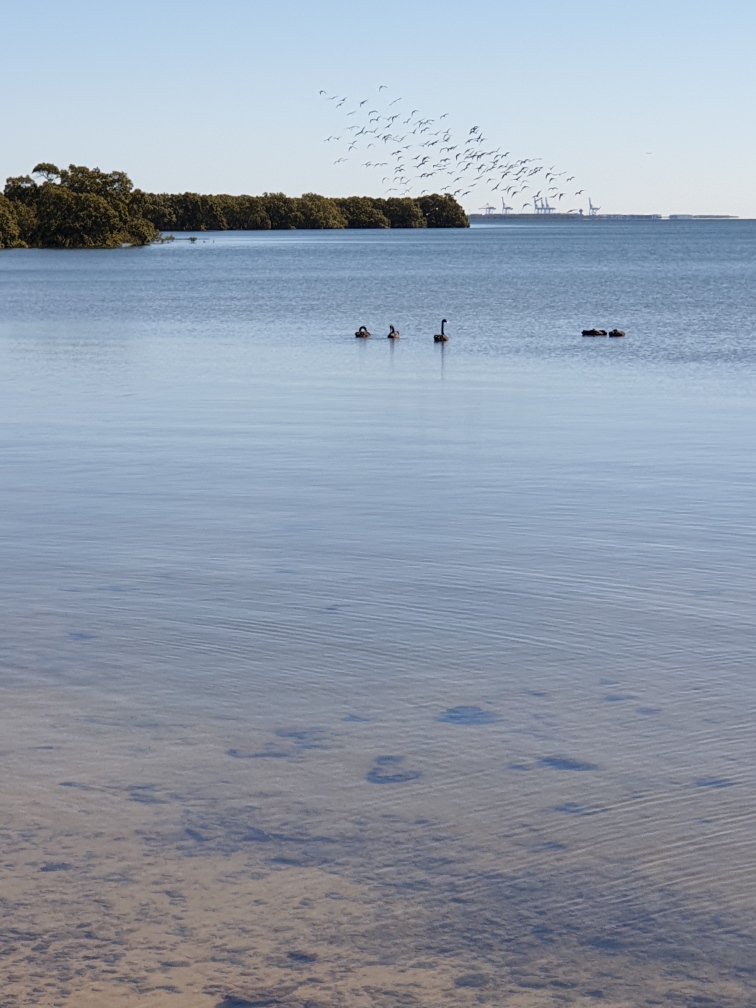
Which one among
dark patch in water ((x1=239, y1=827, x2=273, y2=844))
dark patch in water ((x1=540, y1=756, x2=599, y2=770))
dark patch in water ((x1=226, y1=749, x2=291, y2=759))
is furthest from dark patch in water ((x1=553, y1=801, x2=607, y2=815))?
dark patch in water ((x1=226, y1=749, x2=291, y2=759))

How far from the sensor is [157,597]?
33.8 feet

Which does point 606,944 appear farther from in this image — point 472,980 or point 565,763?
point 565,763

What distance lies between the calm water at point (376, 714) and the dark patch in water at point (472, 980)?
2cm

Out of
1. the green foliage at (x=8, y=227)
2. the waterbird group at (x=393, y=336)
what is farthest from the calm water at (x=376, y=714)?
the green foliage at (x=8, y=227)

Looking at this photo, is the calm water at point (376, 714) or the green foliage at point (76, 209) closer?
the calm water at point (376, 714)

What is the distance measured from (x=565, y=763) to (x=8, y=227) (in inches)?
5857

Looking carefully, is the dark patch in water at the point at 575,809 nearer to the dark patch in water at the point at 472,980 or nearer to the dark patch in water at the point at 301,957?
the dark patch in water at the point at 472,980

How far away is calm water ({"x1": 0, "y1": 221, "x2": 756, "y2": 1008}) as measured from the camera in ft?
17.8

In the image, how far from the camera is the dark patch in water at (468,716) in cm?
779

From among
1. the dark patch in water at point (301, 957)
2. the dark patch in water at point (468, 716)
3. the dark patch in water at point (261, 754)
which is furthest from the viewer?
the dark patch in water at point (468, 716)

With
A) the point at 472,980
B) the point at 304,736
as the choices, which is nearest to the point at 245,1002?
the point at 472,980

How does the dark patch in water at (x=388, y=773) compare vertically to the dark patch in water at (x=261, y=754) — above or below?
below

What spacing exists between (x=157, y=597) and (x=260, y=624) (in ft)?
3.52

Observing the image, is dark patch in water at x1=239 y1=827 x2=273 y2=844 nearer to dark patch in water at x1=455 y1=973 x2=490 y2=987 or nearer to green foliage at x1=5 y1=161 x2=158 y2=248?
dark patch in water at x1=455 y1=973 x2=490 y2=987
